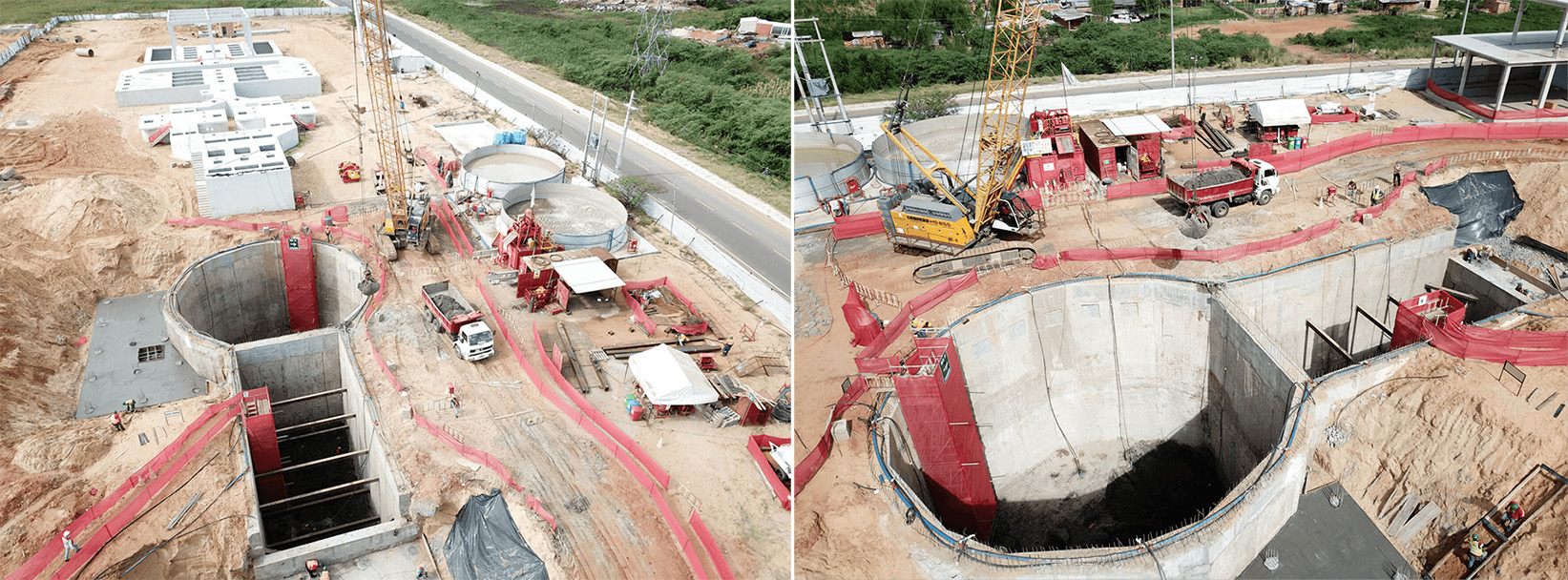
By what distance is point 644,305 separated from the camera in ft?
136

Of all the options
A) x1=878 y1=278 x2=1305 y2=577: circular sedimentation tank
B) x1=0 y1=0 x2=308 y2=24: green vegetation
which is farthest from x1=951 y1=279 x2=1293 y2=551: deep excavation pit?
x1=0 y1=0 x2=308 y2=24: green vegetation

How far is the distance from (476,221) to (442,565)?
84.9 ft

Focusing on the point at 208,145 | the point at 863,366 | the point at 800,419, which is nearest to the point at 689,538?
the point at 800,419

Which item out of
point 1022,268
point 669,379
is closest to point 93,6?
point 669,379

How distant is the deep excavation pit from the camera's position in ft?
112

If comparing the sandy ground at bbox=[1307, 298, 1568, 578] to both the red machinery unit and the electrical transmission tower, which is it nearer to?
the red machinery unit

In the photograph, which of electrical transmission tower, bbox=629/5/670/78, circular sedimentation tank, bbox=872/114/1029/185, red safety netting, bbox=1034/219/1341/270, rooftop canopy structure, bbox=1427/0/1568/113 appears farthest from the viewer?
electrical transmission tower, bbox=629/5/670/78

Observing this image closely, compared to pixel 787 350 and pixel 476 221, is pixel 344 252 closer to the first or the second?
pixel 476 221

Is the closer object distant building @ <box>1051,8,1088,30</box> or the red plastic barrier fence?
the red plastic barrier fence

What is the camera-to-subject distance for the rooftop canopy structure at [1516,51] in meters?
50.4

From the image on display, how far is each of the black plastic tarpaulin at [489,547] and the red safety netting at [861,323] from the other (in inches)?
485

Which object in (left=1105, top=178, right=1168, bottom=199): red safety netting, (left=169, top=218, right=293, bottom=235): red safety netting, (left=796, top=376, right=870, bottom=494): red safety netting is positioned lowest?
(left=169, top=218, right=293, bottom=235): red safety netting

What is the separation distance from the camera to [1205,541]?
Result: 24859mm

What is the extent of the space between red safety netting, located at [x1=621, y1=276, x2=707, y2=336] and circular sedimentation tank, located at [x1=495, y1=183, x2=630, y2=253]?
374 cm
